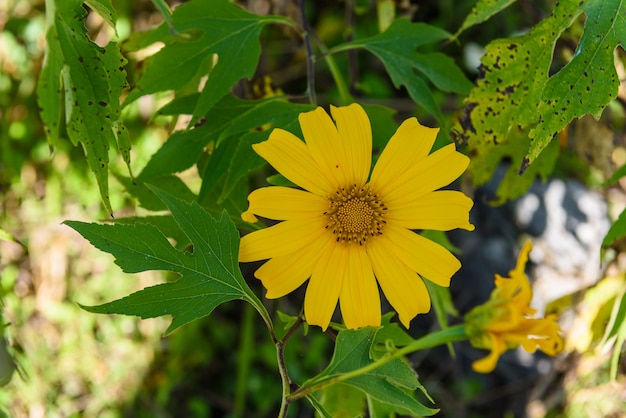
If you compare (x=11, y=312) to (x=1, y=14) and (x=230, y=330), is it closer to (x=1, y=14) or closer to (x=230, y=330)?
(x=230, y=330)

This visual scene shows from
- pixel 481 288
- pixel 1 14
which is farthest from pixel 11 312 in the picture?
pixel 481 288

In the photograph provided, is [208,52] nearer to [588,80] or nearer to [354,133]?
[354,133]

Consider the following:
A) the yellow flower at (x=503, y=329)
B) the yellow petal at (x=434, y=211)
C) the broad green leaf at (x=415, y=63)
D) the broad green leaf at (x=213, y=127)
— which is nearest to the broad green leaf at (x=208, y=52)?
the broad green leaf at (x=213, y=127)

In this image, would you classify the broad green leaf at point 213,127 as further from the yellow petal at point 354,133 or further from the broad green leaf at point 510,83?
the broad green leaf at point 510,83

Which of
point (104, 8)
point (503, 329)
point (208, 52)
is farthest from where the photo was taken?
point (208, 52)

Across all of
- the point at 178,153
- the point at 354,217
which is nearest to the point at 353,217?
Answer: the point at 354,217
